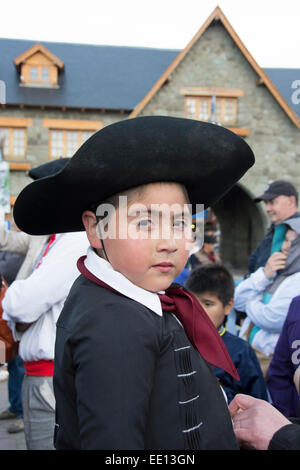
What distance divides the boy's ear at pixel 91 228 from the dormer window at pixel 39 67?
1783 centimetres

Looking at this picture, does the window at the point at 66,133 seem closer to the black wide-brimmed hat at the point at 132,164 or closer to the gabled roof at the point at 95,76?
the gabled roof at the point at 95,76

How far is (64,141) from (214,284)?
15.1m

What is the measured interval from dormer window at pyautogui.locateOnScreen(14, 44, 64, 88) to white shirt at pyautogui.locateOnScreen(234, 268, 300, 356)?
16.1m

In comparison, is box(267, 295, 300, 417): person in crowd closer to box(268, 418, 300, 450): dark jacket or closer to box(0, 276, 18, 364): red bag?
box(268, 418, 300, 450): dark jacket

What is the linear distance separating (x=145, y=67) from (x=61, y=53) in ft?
11.8

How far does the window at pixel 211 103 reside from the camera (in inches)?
674

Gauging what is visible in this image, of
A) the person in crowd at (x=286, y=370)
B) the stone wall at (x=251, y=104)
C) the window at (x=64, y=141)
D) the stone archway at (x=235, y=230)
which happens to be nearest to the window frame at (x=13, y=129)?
the window at (x=64, y=141)

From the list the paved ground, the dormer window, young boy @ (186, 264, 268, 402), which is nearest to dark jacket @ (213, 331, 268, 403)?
young boy @ (186, 264, 268, 402)

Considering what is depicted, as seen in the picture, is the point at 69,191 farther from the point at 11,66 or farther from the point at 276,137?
the point at 11,66

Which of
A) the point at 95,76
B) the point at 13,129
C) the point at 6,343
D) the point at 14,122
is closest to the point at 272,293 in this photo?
the point at 6,343

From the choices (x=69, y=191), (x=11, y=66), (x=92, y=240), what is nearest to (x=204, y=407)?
(x=92, y=240)

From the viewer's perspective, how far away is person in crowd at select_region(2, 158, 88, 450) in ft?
8.01

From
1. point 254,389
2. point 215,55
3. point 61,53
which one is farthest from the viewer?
point 61,53

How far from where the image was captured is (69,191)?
1351 millimetres
